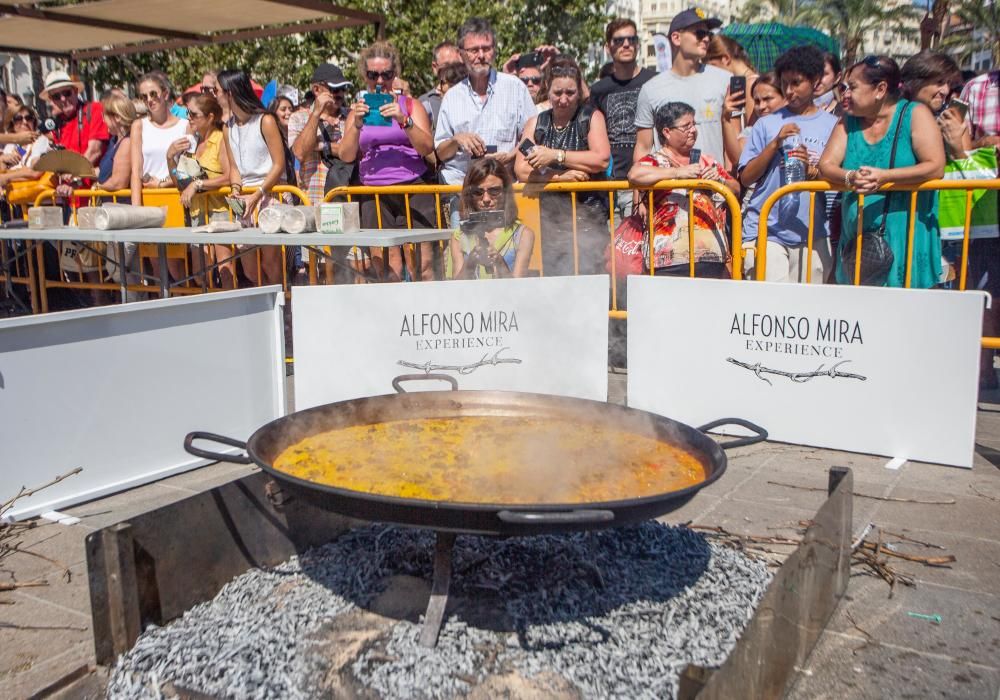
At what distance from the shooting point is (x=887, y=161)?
5.55 meters

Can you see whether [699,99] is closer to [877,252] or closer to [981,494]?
[877,252]

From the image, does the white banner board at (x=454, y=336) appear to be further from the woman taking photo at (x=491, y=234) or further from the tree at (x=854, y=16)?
the tree at (x=854, y=16)

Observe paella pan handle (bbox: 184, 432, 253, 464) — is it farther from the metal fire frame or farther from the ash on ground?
the ash on ground

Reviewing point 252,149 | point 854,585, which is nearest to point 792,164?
point 854,585

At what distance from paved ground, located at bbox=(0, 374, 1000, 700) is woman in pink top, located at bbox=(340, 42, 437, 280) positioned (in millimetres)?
2752

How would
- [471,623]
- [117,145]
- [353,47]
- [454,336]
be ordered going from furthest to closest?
[353,47] < [117,145] < [454,336] < [471,623]

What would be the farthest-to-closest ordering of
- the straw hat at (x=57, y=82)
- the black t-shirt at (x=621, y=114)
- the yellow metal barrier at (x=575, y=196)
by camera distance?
1. the straw hat at (x=57, y=82)
2. the black t-shirt at (x=621, y=114)
3. the yellow metal barrier at (x=575, y=196)

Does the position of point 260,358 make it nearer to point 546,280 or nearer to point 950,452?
point 546,280

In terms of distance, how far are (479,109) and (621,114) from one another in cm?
121

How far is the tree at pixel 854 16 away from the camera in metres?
47.1

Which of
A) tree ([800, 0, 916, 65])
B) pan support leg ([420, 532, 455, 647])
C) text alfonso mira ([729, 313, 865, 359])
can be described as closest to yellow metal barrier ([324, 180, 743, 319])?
text alfonso mira ([729, 313, 865, 359])

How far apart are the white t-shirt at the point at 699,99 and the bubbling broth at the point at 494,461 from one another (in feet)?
11.9

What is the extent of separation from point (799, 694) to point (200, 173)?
6.47 m

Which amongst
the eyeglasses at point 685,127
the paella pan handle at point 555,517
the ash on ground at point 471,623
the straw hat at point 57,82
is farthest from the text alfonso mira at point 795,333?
the straw hat at point 57,82
